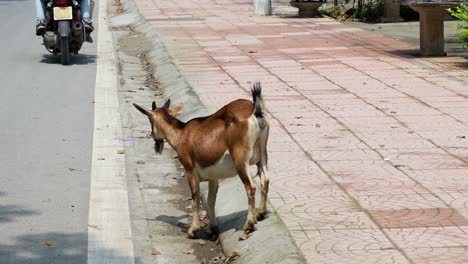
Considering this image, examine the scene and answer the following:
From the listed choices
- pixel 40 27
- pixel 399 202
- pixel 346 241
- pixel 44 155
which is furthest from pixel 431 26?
pixel 346 241

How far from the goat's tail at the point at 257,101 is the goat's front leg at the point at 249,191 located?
0.34 metres

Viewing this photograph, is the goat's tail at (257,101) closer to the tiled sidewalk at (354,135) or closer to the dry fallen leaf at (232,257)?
the tiled sidewalk at (354,135)

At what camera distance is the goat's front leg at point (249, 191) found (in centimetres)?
690

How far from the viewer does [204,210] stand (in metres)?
8.38

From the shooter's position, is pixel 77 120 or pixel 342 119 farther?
pixel 77 120

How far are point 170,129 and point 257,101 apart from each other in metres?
0.93

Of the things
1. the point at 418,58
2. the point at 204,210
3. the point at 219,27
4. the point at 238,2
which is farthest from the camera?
the point at 238,2

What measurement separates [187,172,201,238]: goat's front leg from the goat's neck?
0.97ft

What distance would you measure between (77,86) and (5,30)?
27.8 ft

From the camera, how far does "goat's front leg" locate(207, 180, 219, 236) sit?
7457 millimetres

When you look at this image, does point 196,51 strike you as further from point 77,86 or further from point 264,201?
point 264,201

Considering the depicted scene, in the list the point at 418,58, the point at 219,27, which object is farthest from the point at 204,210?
the point at 219,27

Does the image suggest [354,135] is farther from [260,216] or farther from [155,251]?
[155,251]

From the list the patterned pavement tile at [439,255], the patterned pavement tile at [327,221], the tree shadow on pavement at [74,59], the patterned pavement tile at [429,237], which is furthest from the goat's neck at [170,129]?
the tree shadow on pavement at [74,59]
